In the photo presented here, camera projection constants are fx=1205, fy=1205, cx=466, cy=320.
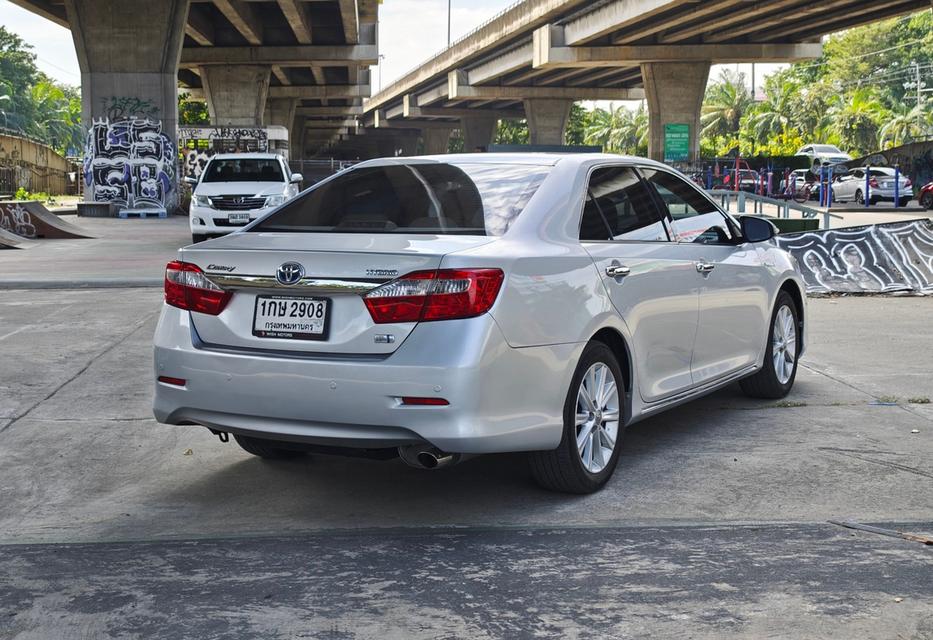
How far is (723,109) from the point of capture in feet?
400

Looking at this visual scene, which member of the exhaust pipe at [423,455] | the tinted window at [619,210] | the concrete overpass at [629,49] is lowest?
the exhaust pipe at [423,455]

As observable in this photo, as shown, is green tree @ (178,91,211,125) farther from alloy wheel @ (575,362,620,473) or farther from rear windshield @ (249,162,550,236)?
alloy wheel @ (575,362,620,473)

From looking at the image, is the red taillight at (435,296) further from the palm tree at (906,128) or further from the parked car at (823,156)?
the palm tree at (906,128)

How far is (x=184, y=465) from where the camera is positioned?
5.98 meters

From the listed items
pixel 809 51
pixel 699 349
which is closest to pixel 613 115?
pixel 809 51

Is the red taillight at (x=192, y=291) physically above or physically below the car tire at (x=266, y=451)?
above

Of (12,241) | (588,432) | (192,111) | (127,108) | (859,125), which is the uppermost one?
(192,111)

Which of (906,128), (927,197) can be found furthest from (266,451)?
(906,128)

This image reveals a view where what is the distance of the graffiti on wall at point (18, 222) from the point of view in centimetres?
2383

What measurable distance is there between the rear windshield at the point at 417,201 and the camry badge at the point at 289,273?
1.59ft

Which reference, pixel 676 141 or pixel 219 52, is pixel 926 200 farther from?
pixel 219 52

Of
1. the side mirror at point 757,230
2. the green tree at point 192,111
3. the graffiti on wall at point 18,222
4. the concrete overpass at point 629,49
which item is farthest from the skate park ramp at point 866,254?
the green tree at point 192,111

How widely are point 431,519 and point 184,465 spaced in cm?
161

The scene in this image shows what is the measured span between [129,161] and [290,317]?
33.2 metres
